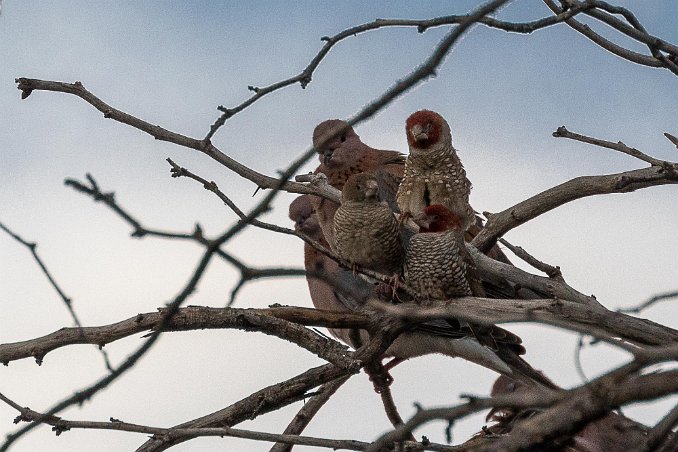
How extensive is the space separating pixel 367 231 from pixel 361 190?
0.25m

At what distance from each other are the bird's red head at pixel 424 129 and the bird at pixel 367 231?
0.59 metres

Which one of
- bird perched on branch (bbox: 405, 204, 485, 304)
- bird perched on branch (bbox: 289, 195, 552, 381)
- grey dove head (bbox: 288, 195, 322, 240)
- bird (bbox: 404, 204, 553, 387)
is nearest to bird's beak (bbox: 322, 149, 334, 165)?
bird perched on branch (bbox: 289, 195, 552, 381)

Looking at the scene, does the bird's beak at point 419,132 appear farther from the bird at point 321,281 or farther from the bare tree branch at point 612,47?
the bare tree branch at point 612,47

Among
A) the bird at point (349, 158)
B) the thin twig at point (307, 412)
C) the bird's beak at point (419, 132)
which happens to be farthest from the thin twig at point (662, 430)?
the bird at point (349, 158)

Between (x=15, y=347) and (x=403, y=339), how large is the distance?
2694 mm

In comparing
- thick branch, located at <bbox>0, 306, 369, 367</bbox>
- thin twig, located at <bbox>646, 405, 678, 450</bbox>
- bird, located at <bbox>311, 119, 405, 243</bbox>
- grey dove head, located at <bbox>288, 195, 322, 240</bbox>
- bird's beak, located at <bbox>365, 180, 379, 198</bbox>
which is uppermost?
grey dove head, located at <bbox>288, 195, 322, 240</bbox>

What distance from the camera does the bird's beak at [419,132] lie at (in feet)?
18.6

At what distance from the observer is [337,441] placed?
386 cm

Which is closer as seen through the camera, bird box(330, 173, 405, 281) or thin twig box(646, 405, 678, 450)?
thin twig box(646, 405, 678, 450)

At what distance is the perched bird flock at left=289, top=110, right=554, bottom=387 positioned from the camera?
4844mm

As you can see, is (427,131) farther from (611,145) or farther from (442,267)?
(611,145)

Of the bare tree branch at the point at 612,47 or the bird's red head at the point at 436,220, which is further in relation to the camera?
the bird's red head at the point at 436,220

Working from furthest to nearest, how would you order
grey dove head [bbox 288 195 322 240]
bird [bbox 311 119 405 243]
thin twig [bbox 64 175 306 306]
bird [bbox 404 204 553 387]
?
grey dove head [bbox 288 195 322 240] → bird [bbox 311 119 405 243] → bird [bbox 404 204 553 387] → thin twig [bbox 64 175 306 306]

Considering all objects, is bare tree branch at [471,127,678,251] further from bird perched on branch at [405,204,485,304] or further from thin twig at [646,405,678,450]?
thin twig at [646,405,678,450]
